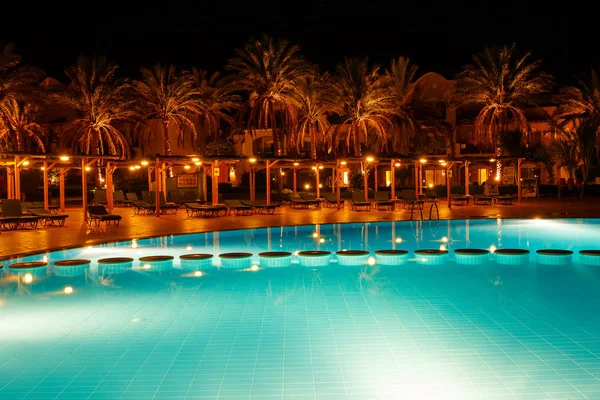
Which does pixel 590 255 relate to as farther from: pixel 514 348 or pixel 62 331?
pixel 62 331

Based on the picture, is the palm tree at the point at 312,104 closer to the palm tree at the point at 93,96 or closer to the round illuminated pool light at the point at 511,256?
the palm tree at the point at 93,96

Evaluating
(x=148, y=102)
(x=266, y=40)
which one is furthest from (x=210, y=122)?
(x=266, y=40)

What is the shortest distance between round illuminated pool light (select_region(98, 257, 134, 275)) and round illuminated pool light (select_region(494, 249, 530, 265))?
24.1 feet

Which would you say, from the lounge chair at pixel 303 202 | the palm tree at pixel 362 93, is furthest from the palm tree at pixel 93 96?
the palm tree at pixel 362 93

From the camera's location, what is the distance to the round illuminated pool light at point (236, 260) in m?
12.1

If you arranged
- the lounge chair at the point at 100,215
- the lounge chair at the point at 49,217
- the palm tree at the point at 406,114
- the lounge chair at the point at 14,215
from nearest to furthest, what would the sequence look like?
the lounge chair at the point at 14,215, the lounge chair at the point at 100,215, the lounge chair at the point at 49,217, the palm tree at the point at 406,114

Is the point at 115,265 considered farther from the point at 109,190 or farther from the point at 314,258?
the point at 109,190

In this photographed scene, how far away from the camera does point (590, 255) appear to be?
40.8ft

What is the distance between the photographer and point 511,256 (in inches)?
500

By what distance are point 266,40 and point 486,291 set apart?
85.3 feet

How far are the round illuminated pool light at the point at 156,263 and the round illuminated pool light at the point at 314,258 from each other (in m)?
2.65

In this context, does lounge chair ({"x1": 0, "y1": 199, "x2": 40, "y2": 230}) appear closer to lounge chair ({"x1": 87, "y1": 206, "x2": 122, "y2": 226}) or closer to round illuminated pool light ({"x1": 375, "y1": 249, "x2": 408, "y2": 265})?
lounge chair ({"x1": 87, "y1": 206, "x2": 122, "y2": 226})

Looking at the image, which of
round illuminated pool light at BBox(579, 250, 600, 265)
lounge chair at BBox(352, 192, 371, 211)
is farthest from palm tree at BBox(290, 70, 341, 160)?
round illuminated pool light at BBox(579, 250, 600, 265)

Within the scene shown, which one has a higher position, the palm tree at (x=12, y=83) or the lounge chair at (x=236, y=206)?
the palm tree at (x=12, y=83)
